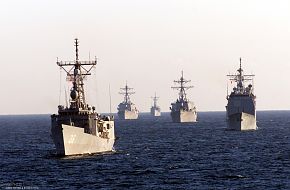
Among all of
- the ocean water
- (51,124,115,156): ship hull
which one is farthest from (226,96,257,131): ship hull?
(51,124,115,156): ship hull

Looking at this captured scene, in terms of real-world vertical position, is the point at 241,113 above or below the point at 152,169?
above

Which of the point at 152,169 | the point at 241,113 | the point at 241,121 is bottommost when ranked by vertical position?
the point at 152,169

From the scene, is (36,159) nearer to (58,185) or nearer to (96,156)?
(96,156)

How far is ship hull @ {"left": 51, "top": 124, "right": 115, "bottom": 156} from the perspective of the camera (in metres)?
75.1

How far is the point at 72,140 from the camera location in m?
75.9

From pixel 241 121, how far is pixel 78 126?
81565 millimetres

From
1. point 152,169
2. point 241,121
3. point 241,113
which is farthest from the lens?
point 241,121

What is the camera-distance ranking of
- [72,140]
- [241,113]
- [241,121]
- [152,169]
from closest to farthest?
[152,169], [72,140], [241,113], [241,121]

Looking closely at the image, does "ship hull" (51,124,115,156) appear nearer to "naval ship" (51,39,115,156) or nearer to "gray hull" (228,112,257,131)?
"naval ship" (51,39,115,156)

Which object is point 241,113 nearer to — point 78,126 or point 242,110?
point 242,110

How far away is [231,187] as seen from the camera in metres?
56.6

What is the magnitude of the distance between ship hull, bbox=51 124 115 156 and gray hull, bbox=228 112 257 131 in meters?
79.3

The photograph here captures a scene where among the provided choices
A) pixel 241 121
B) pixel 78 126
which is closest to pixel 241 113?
pixel 241 121

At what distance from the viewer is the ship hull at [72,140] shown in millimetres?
75113
